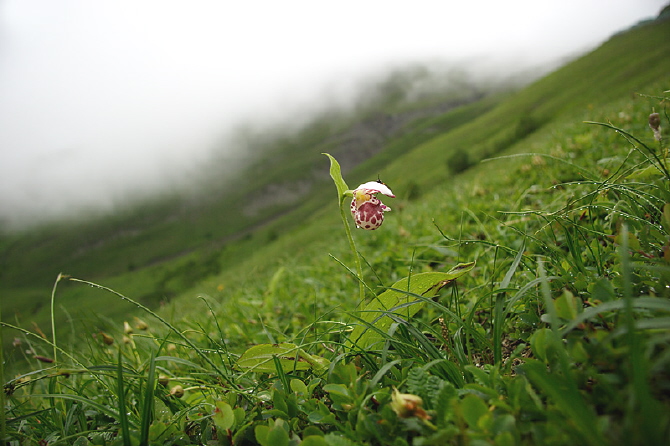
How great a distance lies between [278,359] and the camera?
147cm

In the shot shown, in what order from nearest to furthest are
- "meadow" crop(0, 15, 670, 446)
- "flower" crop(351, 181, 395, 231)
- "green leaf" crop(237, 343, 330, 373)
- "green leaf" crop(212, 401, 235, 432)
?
"meadow" crop(0, 15, 670, 446) < "green leaf" crop(212, 401, 235, 432) < "green leaf" crop(237, 343, 330, 373) < "flower" crop(351, 181, 395, 231)

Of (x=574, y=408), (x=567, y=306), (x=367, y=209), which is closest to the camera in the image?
(x=574, y=408)

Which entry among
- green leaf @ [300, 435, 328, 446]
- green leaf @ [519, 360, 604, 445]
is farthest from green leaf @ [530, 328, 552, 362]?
green leaf @ [300, 435, 328, 446]

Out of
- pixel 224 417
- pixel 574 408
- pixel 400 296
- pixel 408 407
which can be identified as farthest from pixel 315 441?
pixel 400 296

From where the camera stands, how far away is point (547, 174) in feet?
13.5

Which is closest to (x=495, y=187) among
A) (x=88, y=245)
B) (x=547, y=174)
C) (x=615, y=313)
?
(x=547, y=174)

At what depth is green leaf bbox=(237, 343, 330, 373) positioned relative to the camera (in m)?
1.50

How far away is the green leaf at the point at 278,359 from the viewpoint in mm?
1500

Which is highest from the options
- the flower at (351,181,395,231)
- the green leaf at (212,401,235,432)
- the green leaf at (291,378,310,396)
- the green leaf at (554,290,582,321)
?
the flower at (351,181,395,231)

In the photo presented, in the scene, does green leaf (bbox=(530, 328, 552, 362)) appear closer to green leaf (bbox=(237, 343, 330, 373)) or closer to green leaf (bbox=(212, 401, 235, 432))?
green leaf (bbox=(237, 343, 330, 373))

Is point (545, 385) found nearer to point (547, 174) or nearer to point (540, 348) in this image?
point (540, 348)

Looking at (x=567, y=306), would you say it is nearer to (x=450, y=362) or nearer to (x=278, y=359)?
(x=450, y=362)

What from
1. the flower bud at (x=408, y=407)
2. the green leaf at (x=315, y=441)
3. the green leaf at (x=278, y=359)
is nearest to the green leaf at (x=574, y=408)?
the flower bud at (x=408, y=407)

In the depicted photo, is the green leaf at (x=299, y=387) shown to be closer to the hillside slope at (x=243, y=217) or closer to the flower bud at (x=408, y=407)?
the flower bud at (x=408, y=407)
